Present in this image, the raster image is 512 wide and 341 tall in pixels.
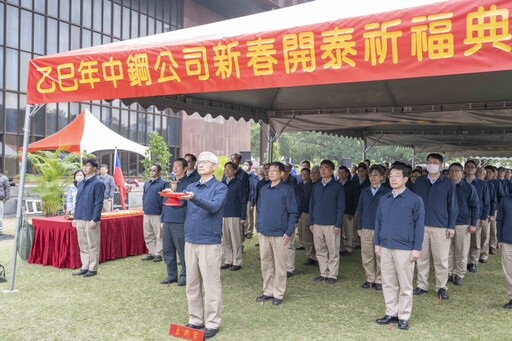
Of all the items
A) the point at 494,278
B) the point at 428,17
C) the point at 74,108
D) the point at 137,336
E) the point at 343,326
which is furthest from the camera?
the point at 74,108

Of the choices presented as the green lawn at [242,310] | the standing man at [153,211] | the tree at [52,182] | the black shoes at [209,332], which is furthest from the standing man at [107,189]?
the black shoes at [209,332]

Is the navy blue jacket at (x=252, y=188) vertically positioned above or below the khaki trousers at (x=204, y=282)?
above

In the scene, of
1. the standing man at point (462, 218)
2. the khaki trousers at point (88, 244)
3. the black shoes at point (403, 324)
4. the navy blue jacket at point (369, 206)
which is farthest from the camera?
the khaki trousers at point (88, 244)

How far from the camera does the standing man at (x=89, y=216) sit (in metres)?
6.67

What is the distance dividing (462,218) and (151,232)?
16.4ft

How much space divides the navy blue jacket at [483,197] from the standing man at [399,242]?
11.2 ft

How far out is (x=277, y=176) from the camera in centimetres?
541

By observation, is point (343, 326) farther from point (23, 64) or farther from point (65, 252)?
point (23, 64)

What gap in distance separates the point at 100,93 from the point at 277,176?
2.28 m

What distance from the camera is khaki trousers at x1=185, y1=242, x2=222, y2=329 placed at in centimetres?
432

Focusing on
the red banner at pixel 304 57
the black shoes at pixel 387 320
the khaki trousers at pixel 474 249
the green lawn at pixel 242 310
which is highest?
the red banner at pixel 304 57

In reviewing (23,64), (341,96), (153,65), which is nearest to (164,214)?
(153,65)

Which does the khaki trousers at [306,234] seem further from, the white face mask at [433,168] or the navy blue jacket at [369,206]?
the white face mask at [433,168]

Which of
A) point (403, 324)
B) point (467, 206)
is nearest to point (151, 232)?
point (403, 324)
